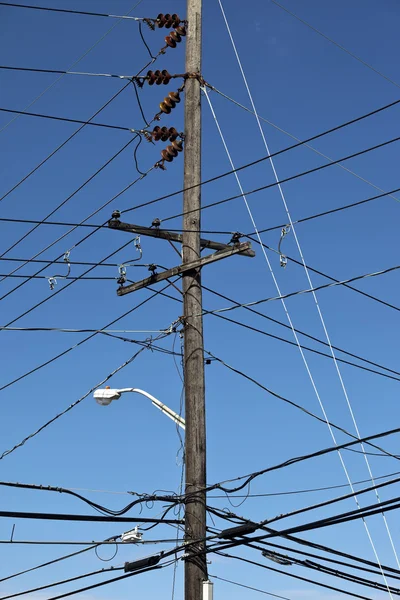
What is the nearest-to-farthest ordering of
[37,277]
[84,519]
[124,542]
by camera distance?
[84,519]
[124,542]
[37,277]

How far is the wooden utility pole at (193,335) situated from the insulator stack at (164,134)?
0.24 meters

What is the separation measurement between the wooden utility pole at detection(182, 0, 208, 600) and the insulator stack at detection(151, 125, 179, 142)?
24 cm

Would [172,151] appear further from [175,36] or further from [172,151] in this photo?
[175,36]

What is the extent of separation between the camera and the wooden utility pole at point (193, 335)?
13.4 metres

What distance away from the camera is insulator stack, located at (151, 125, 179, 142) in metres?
15.9

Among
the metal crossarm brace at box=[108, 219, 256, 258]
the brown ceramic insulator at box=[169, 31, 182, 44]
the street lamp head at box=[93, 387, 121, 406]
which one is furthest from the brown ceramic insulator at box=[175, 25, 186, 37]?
the street lamp head at box=[93, 387, 121, 406]

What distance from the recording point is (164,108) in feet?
52.6

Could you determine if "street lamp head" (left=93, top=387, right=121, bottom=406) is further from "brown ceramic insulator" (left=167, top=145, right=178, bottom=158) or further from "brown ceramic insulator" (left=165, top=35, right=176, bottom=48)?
"brown ceramic insulator" (left=165, top=35, right=176, bottom=48)

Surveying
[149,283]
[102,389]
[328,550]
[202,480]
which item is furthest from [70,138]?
[328,550]

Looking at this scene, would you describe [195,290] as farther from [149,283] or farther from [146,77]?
[146,77]

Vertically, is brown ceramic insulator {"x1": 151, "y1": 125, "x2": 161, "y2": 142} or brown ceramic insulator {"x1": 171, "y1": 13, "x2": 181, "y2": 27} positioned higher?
brown ceramic insulator {"x1": 171, "y1": 13, "x2": 181, "y2": 27}

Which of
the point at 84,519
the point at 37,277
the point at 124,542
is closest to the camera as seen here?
the point at 84,519

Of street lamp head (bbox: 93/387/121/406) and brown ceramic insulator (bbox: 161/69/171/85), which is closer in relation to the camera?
street lamp head (bbox: 93/387/121/406)

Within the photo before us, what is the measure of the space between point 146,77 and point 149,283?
363 cm
